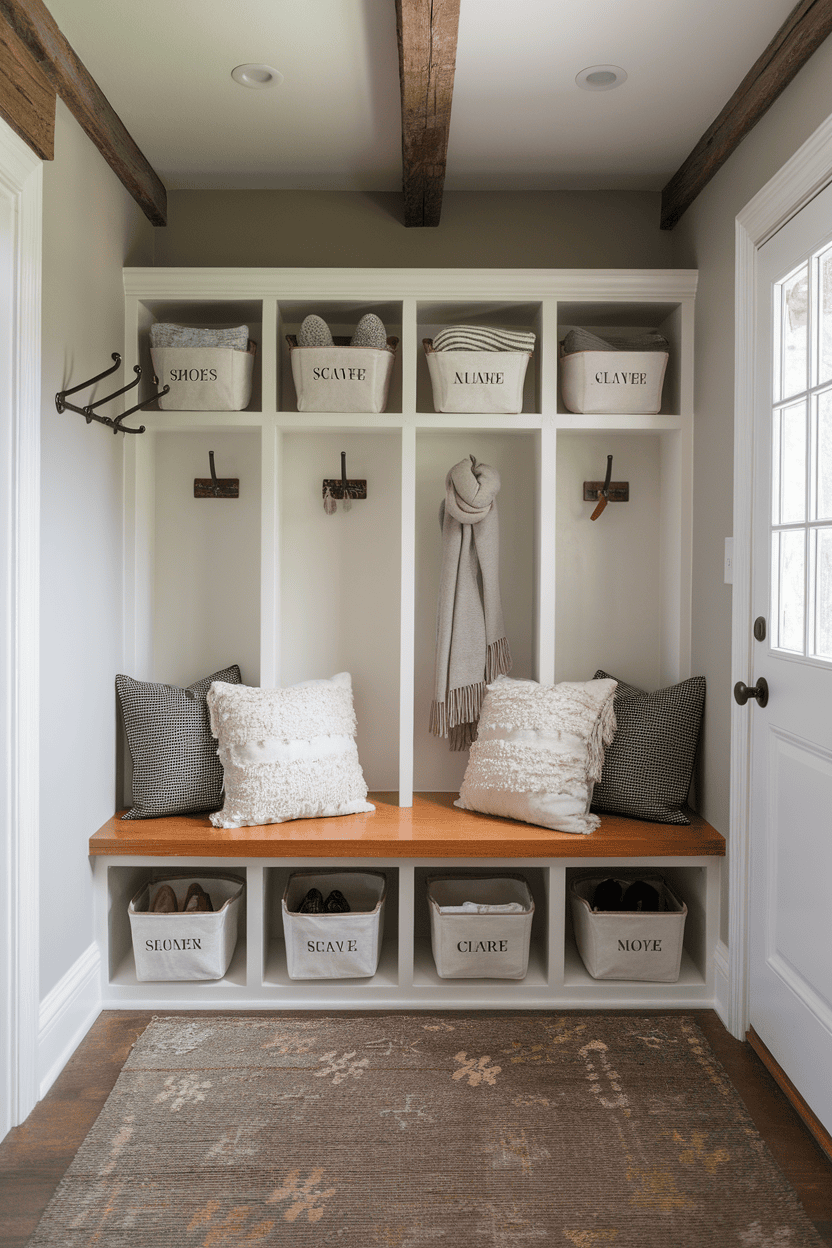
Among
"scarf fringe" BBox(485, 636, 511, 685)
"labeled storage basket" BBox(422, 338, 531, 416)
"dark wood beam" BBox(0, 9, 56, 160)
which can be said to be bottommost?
"scarf fringe" BBox(485, 636, 511, 685)

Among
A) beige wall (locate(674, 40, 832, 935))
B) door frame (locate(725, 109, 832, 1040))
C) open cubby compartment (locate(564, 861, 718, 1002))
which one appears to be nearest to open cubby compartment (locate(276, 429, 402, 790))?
open cubby compartment (locate(564, 861, 718, 1002))

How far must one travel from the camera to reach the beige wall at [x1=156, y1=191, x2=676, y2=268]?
9.25 ft

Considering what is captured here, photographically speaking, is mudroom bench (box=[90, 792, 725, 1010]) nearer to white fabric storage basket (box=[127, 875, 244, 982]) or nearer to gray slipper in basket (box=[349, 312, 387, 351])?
white fabric storage basket (box=[127, 875, 244, 982])

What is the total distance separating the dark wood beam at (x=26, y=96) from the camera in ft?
5.75

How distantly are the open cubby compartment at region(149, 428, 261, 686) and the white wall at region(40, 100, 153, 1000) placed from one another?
0.86ft

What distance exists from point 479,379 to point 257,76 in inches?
38.5

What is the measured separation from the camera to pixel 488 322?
111 inches

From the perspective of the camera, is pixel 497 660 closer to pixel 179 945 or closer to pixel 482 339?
pixel 482 339

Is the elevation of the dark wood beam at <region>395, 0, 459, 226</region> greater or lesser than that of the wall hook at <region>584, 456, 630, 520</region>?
greater

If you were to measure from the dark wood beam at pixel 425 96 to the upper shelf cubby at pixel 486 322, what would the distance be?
1.06 ft

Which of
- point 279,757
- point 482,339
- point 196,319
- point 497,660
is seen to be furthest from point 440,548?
point 196,319

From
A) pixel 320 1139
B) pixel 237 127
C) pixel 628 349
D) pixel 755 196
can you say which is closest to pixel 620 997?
pixel 320 1139

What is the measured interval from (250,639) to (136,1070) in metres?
1.31

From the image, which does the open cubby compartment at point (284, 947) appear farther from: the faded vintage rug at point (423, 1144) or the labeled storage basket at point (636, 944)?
the labeled storage basket at point (636, 944)
